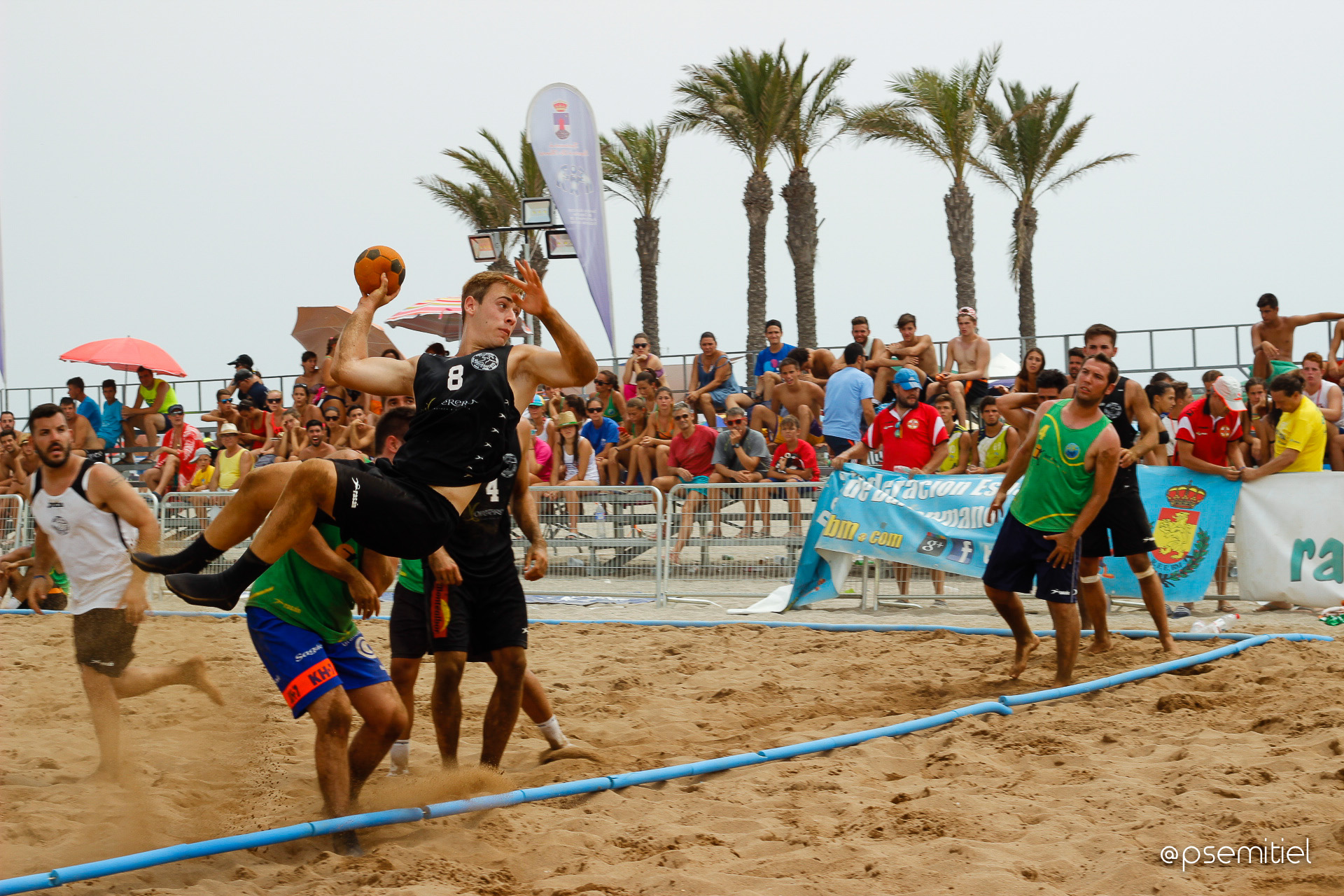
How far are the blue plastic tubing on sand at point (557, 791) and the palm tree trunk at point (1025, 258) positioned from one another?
17.2 m

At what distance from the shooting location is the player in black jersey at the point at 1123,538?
683cm

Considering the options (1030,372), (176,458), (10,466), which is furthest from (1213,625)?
(10,466)

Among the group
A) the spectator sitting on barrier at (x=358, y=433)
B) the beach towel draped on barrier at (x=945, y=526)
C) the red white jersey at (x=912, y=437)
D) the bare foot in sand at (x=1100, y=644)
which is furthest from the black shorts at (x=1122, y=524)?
the spectator sitting on barrier at (x=358, y=433)

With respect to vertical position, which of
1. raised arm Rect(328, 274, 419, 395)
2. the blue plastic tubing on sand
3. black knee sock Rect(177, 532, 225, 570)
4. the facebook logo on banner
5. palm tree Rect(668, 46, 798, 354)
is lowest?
the blue plastic tubing on sand

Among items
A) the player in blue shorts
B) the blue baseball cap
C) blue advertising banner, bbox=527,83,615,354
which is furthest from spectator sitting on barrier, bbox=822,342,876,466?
the player in blue shorts

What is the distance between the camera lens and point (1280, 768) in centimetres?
444

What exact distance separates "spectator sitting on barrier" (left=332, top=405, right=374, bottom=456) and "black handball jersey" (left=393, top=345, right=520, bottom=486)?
6.08m

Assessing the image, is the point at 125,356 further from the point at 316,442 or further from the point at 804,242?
the point at 804,242

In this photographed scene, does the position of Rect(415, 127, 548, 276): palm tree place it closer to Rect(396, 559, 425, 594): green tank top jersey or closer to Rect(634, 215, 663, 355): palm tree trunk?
Rect(634, 215, 663, 355): palm tree trunk

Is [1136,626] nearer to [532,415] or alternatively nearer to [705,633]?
[705,633]

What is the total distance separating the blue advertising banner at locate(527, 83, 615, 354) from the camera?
1407 cm

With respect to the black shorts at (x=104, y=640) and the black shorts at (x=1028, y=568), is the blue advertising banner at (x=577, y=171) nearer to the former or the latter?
the black shorts at (x=1028, y=568)

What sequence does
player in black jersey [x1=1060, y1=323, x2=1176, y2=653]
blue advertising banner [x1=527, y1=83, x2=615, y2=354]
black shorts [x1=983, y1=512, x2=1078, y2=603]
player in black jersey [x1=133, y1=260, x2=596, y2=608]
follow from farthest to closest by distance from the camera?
blue advertising banner [x1=527, y1=83, x2=615, y2=354] → player in black jersey [x1=1060, y1=323, x2=1176, y2=653] → black shorts [x1=983, y1=512, x2=1078, y2=603] → player in black jersey [x1=133, y1=260, x2=596, y2=608]

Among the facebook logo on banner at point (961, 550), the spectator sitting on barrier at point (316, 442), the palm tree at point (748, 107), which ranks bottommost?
the facebook logo on banner at point (961, 550)
